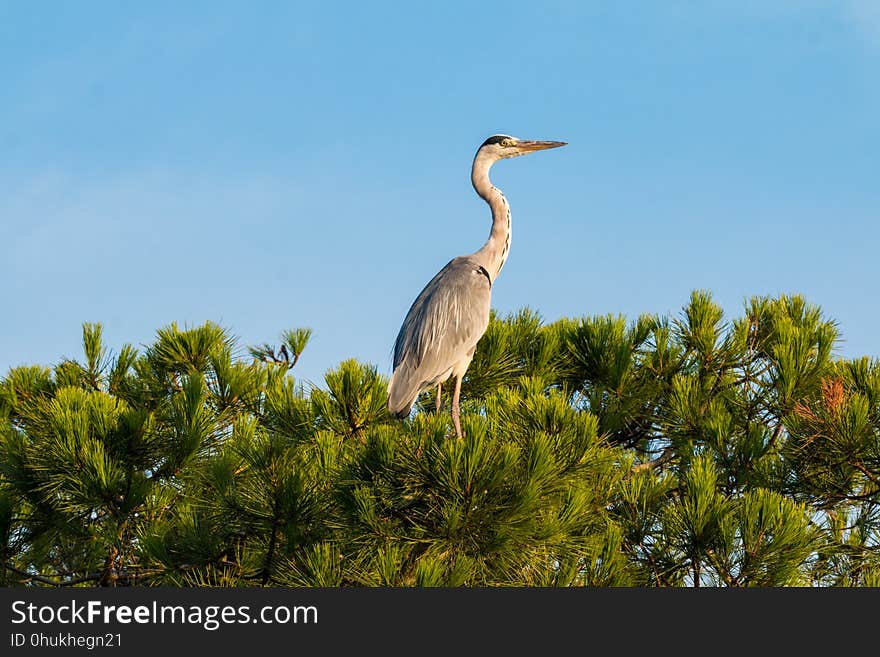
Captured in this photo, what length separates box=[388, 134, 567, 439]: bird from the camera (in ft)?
17.7

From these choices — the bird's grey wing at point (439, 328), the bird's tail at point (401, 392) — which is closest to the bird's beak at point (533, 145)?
the bird's grey wing at point (439, 328)

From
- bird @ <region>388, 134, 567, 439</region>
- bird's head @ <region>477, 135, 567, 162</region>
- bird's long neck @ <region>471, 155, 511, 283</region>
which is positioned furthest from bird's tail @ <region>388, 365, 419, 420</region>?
bird's head @ <region>477, 135, 567, 162</region>

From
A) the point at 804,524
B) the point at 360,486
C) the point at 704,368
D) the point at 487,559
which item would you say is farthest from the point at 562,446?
the point at 704,368

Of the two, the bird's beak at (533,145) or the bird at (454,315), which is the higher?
the bird's beak at (533,145)

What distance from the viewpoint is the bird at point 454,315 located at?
5.41m

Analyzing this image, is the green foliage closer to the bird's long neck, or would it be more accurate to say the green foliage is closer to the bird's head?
the bird's long neck

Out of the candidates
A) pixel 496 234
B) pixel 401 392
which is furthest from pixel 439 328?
pixel 496 234

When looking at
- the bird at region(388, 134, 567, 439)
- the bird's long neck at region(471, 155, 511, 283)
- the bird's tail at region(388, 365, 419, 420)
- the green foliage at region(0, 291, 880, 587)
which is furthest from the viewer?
the bird's long neck at region(471, 155, 511, 283)

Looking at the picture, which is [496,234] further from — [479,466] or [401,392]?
[479,466]

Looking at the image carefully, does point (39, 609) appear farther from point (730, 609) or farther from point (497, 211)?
point (497, 211)

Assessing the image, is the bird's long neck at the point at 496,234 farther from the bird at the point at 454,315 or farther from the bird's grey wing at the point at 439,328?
the bird's grey wing at the point at 439,328

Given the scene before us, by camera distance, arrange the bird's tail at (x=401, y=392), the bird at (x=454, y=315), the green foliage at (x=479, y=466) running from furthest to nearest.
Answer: the bird at (x=454, y=315) < the bird's tail at (x=401, y=392) < the green foliage at (x=479, y=466)

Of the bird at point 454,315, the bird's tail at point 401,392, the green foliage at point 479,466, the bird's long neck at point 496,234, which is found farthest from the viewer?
the bird's long neck at point 496,234

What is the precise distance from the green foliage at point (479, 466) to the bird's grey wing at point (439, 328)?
169mm
